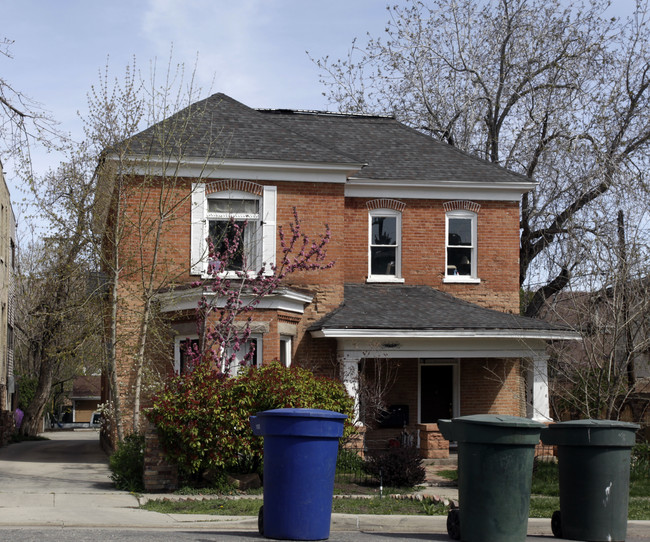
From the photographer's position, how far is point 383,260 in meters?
21.8

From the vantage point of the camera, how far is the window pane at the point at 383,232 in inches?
856

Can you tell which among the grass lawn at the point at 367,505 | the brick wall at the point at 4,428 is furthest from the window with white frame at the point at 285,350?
the brick wall at the point at 4,428

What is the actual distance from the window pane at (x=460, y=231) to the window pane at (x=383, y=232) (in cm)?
142

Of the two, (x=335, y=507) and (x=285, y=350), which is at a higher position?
(x=285, y=350)

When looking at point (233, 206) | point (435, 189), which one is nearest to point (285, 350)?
point (233, 206)

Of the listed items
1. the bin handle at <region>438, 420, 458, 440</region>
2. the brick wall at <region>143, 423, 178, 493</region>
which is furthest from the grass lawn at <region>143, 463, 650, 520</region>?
the bin handle at <region>438, 420, 458, 440</region>

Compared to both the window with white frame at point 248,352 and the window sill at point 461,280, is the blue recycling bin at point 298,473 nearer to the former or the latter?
the window with white frame at point 248,352

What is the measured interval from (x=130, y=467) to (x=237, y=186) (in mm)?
7447

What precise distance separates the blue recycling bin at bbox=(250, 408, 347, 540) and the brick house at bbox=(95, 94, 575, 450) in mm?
8635

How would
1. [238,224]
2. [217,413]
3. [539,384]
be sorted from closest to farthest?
→ [217,413], [238,224], [539,384]

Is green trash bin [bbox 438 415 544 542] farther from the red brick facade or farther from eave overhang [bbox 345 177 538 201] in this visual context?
eave overhang [bbox 345 177 538 201]

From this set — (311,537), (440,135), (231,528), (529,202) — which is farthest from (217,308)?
(440,135)

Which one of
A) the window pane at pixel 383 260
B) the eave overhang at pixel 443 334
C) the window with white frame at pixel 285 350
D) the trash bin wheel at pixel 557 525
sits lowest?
the trash bin wheel at pixel 557 525

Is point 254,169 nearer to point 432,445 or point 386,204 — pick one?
point 386,204
